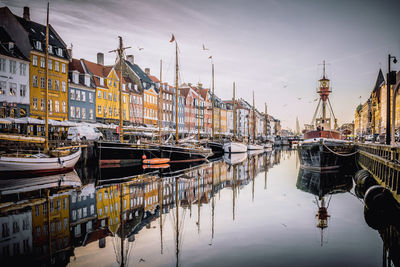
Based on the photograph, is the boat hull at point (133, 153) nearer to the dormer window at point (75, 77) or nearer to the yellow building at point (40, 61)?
the yellow building at point (40, 61)

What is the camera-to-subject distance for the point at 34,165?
948 inches

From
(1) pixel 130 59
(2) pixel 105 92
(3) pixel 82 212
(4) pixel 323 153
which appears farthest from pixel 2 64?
(1) pixel 130 59

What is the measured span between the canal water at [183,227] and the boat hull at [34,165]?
313cm

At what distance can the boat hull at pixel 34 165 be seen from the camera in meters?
22.8

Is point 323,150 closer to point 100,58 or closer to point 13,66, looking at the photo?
point 13,66

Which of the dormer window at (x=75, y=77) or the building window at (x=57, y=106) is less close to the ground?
the dormer window at (x=75, y=77)

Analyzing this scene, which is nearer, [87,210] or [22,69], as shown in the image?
[87,210]

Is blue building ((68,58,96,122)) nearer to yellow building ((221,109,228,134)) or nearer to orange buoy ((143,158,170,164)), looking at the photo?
orange buoy ((143,158,170,164))

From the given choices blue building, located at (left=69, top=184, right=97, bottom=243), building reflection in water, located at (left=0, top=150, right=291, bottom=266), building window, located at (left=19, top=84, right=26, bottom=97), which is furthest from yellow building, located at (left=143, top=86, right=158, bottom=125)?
blue building, located at (left=69, top=184, right=97, bottom=243)

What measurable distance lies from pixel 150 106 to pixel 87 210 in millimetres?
55452

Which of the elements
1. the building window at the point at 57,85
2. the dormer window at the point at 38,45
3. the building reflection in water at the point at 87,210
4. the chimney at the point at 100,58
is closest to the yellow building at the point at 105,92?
the chimney at the point at 100,58

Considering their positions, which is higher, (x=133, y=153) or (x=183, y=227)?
(x=133, y=153)

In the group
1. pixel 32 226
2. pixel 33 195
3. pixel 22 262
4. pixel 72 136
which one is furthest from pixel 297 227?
pixel 72 136

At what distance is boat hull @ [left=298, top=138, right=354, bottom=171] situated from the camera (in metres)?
28.1
